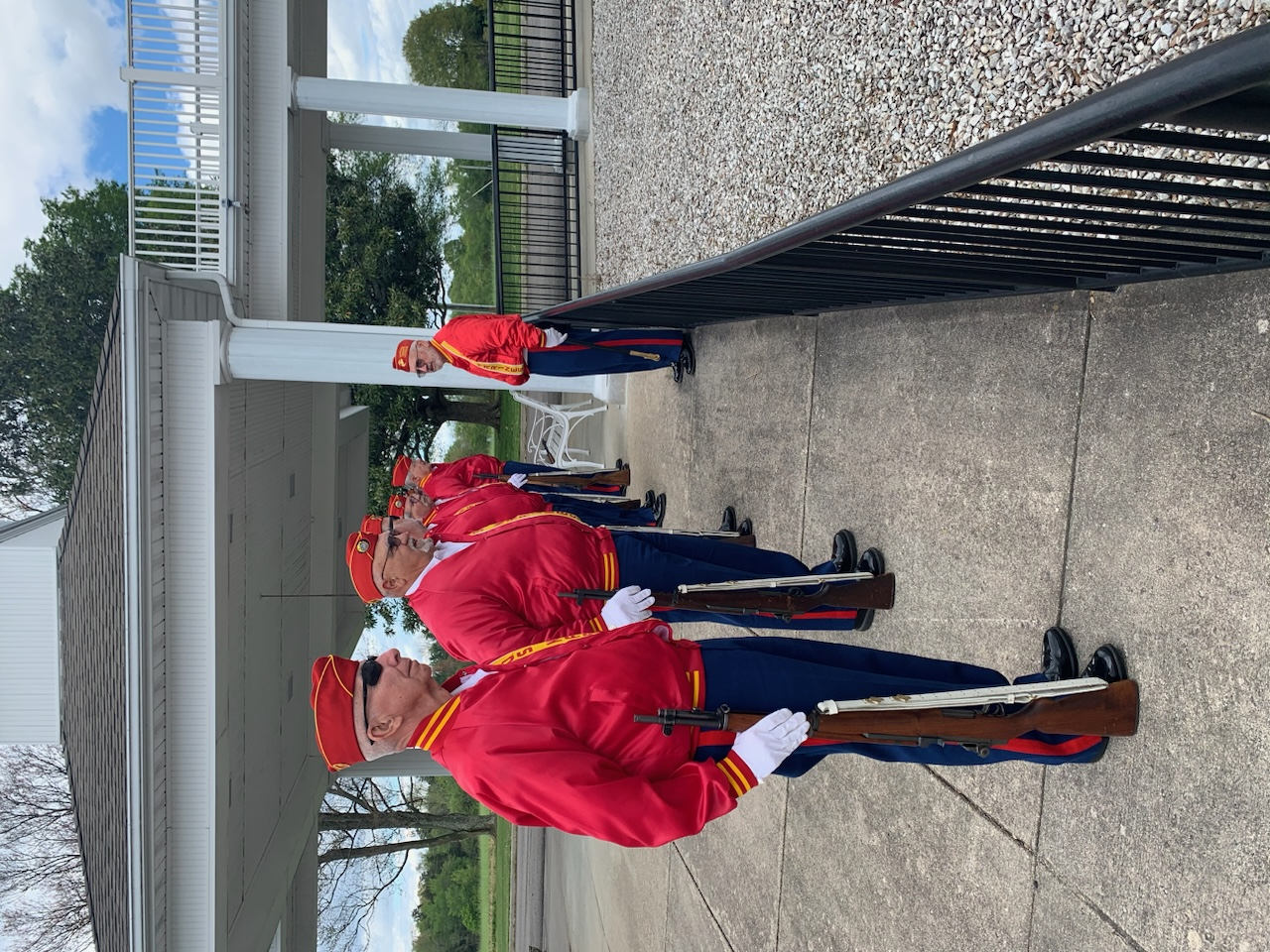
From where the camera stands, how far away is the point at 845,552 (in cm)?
419

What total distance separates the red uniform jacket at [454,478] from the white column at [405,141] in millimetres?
3923

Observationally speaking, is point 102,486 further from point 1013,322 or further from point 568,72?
point 568,72

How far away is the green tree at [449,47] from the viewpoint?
19.7m

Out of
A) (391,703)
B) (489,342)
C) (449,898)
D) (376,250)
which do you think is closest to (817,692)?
(391,703)

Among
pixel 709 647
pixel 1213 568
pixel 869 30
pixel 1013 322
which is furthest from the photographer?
pixel 869 30

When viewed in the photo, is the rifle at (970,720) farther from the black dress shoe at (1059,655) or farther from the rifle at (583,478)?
the rifle at (583,478)

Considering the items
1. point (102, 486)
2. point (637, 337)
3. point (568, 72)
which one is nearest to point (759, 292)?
point (637, 337)

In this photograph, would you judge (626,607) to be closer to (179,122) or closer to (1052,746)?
(1052,746)

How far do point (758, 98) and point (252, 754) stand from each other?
19.1 feet

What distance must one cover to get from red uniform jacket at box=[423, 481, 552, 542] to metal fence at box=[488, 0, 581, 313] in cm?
562

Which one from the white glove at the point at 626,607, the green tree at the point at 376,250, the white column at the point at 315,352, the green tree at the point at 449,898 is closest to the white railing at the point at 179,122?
the white column at the point at 315,352

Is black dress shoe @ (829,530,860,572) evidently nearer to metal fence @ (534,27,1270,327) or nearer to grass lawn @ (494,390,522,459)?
metal fence @ (534,27,1270,327)

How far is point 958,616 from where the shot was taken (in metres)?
3.41

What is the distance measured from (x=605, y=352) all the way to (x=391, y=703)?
151 inches
